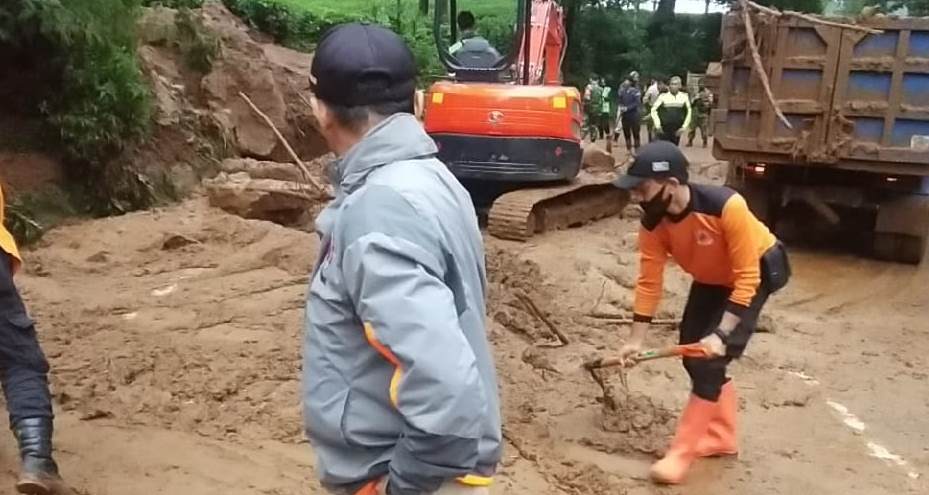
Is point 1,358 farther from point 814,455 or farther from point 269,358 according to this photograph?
point 814,455

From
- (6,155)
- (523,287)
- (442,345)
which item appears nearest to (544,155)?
(523,287)

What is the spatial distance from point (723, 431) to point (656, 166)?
1.40 m

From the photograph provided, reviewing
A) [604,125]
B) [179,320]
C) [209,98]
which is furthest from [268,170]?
[604,125]

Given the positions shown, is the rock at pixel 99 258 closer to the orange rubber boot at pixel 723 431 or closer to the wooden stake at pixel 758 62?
the orange rubber boot at pixel 723 431

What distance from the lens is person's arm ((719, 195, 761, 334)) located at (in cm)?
423

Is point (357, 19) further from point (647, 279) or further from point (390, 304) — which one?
point (390, 304)

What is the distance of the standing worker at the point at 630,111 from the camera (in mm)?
18891

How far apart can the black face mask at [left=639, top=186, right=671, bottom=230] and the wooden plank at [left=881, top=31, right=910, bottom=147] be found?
512cm

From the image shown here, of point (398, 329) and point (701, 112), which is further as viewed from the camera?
point (701, 112)

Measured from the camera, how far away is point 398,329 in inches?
69.4

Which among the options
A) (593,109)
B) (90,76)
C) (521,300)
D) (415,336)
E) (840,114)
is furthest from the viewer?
(593,109)

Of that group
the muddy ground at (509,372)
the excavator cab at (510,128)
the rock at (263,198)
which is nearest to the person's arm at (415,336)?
the muddy ground at (509,372)

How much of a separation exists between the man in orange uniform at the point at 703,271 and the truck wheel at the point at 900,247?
531 centimetres

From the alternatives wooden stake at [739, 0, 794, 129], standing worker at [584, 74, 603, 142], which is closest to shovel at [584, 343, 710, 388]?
wooden stake at [739, 0, 794, 129]
